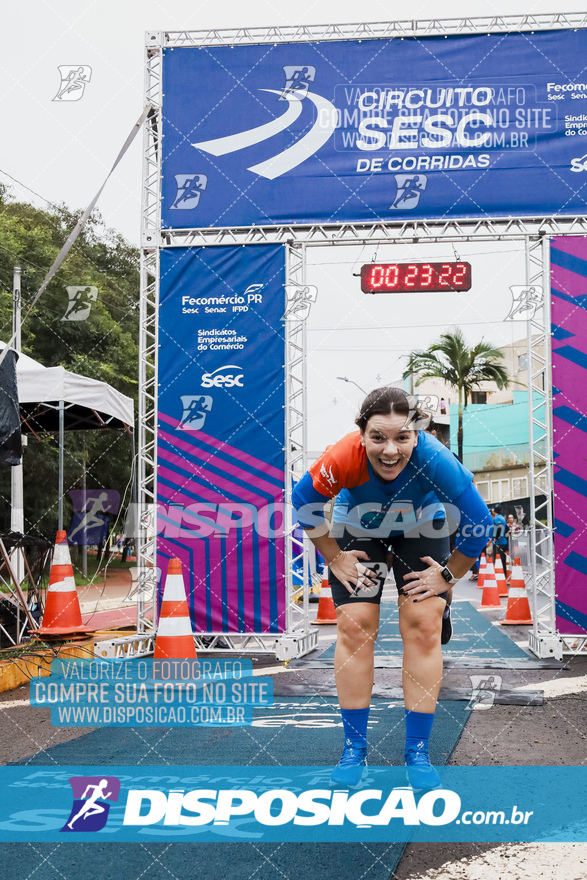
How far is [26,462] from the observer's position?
21.9 m

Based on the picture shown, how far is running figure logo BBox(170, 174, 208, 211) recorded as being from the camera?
29.6 ft

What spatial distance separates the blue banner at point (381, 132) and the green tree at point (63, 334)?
1040 cm

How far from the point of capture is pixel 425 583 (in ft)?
12.1

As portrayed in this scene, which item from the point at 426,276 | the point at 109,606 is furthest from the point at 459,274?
the point at 109,606

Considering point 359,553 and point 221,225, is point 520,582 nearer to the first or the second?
point 221,225

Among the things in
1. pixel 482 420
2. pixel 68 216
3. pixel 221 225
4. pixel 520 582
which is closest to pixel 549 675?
pixel 520 582

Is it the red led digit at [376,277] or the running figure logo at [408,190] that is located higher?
the running figure logo at [408,190]

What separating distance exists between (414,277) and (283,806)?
6.56m

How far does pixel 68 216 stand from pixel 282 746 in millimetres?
26191

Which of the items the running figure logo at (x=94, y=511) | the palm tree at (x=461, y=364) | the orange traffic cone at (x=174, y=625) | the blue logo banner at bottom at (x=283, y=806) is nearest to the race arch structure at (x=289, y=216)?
the orange traffic cone at (x=174, y=625)

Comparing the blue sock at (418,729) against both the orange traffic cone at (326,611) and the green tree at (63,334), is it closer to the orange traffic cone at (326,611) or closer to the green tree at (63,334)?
the orange traffic cone at (326,611)

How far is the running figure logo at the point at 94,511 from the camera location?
23.7 m

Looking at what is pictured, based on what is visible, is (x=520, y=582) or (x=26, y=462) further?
(x=26, y=462)

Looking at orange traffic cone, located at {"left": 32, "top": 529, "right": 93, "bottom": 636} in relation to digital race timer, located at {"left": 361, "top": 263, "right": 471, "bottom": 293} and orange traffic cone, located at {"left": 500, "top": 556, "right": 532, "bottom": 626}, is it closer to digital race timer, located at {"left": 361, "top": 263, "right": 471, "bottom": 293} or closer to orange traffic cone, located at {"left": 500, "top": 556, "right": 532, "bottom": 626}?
digital race timer, located at {"left": 361, "top": 263, "right": 471, "bottom": 293}
